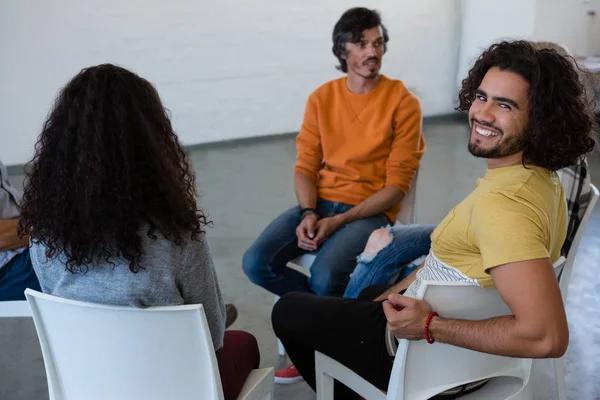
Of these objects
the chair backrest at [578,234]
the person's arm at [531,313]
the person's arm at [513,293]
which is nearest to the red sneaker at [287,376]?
the chair backrest at [578,234]

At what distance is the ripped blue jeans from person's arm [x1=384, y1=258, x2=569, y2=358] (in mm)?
724

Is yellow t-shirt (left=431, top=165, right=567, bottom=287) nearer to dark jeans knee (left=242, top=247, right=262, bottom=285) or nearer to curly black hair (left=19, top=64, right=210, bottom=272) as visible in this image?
curly black hair (left=19, top=64, right=210, bottom=272)

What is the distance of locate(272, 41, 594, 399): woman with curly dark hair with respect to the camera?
1297 millimetres

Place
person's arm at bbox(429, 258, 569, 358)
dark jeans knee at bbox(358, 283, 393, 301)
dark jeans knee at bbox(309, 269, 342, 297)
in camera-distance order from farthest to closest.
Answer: dark jeans knee at bbox(309, 269, 342, 297) → dark jeans knee at bbox(358, 283, 393, 301) → person's arm at bbox(429, 258, 569, 358)

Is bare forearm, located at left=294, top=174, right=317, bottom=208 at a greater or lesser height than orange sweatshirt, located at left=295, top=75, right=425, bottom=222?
lesser

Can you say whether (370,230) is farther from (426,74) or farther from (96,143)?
(426,74)

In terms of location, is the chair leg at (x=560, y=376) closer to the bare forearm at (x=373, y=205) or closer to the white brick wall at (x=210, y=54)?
the bare forearm at (x=373, y=205)

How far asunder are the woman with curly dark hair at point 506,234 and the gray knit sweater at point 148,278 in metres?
0.41

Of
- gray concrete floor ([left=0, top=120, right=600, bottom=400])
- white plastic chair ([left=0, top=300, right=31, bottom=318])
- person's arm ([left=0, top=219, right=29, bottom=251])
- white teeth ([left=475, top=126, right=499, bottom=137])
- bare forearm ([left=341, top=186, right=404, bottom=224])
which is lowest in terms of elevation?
gray concrete floor ([left=0, top=120, right=600, bottom=400])

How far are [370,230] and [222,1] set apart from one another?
332 centimetres

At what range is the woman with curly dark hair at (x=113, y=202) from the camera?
4.56 feet

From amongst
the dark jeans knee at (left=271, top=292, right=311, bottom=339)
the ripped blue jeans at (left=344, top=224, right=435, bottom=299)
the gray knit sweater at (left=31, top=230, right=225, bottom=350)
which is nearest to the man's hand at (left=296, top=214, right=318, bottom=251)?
the ripped blue jeans at (left=344, top=224, right=435, bottom=299)

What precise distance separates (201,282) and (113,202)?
26 cm

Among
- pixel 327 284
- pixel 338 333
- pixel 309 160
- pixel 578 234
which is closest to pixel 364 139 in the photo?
pixel 309 160
